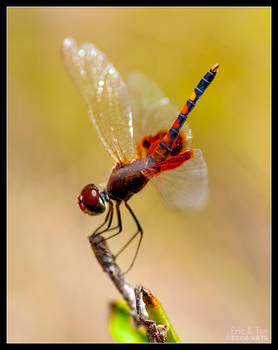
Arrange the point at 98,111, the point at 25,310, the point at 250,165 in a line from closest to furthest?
1. the point at 98,111
2. the point at 25,310
3. the point at 250,165

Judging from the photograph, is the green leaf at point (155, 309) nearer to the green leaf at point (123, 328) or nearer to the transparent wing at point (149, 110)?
the green leaf at point (123, 328)

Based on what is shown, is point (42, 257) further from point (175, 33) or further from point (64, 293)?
point (175, 33)

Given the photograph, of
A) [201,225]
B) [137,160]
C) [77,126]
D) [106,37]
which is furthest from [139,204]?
[106,37]

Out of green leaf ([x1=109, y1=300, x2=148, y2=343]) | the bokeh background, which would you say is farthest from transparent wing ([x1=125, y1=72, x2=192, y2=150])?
the bokeh background

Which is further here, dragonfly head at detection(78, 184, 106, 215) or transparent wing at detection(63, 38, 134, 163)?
transparent wing at detection(63, 38, 134, 163)

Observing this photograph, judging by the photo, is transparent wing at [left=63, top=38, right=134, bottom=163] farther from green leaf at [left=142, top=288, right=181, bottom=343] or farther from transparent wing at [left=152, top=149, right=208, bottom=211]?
green leaf at [left=142, top=288, right=181, bottom=343]

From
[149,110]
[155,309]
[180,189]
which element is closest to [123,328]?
[155,309]
